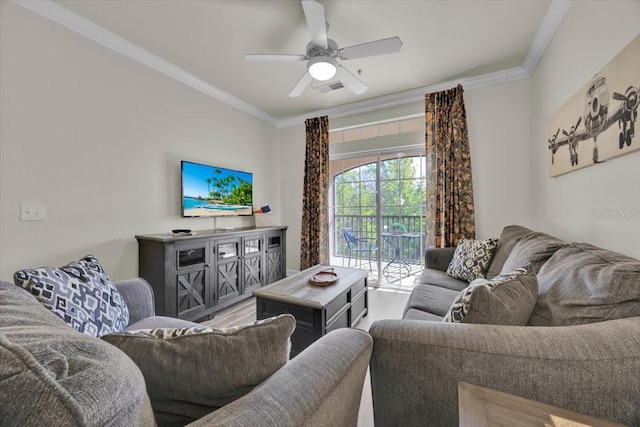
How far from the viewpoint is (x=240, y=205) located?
3.58m

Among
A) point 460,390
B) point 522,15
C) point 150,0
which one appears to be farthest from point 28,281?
point 522,15

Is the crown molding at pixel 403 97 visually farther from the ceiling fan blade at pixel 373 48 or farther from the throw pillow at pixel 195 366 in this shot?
the throw pillow at pixel 195 366

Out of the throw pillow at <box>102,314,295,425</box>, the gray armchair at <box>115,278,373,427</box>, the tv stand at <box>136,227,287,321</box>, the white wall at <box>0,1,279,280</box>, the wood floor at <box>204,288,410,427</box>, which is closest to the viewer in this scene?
the gray armchair at <box>115,278,373,427</box>

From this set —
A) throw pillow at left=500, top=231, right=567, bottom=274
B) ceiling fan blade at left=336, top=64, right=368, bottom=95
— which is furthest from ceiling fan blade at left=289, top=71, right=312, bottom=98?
throw pillow at left=500, top=231, right=567, bottom=274

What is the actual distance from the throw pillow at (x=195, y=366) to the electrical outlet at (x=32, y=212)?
1.98 meters

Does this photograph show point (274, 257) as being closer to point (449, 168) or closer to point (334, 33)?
point (449, 168)

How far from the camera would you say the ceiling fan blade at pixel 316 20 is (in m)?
1.59

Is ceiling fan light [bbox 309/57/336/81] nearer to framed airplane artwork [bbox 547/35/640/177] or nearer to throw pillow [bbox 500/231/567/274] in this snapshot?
framed airplane artwork [bbox 547/35/640/177]

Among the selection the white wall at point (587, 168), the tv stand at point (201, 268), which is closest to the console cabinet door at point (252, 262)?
the tv stand at point (201, 268)

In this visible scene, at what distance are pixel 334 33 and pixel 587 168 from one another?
2.15 m

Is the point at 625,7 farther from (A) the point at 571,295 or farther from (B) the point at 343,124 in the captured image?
(B) the point at 343,124

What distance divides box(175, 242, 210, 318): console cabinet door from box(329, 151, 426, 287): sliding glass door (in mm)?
2139

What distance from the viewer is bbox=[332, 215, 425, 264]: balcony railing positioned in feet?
11.9

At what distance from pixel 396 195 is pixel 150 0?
324 centimetres
